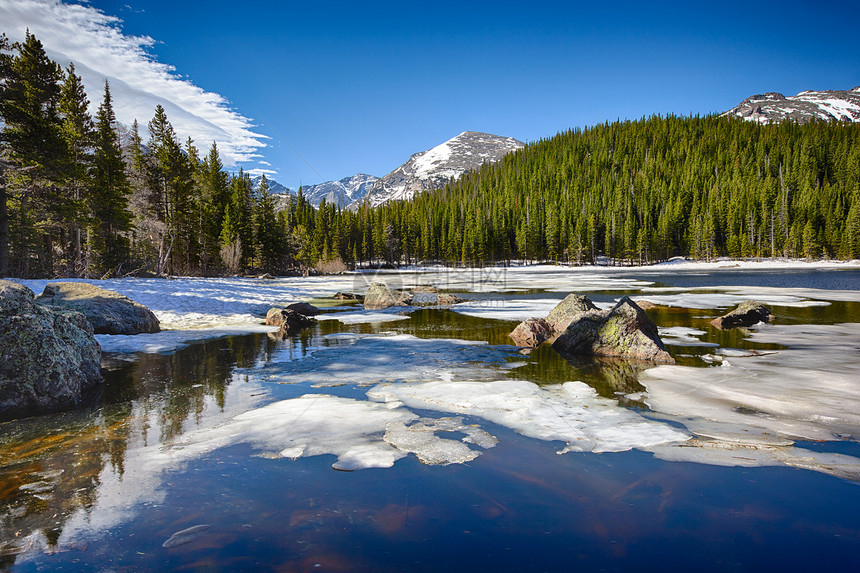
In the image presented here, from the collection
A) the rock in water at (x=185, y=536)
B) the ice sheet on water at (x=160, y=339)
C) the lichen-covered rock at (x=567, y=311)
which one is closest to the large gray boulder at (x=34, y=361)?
the ice sheet on water at (x=160, y=339)

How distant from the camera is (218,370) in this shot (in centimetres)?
862

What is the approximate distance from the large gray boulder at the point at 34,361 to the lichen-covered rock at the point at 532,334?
32.6 ft

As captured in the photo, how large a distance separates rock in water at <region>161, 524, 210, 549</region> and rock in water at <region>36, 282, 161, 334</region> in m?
11.5

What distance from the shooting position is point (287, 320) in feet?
48.3

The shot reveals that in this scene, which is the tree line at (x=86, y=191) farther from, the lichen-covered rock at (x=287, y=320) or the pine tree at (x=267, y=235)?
the lichen-covered rock at (x=287, y=320)

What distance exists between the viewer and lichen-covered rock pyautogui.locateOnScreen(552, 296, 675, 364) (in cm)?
939

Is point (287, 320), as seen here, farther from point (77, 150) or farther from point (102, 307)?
point (77, 150)

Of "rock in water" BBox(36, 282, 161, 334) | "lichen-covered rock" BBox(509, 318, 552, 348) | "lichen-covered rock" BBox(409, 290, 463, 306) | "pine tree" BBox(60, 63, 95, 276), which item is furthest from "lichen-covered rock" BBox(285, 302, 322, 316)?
"pine tree" BBox(60, 63, 95, 276)

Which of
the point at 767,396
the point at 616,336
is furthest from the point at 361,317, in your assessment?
the point at 767,396

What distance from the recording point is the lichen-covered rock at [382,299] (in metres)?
21.7

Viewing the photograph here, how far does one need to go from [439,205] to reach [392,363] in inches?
4784

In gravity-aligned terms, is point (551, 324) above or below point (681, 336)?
above

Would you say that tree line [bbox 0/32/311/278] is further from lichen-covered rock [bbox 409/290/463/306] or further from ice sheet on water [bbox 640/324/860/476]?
ice sheet on water [bbox 640/324/860/476]

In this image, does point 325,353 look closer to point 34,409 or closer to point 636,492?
point 34,409
